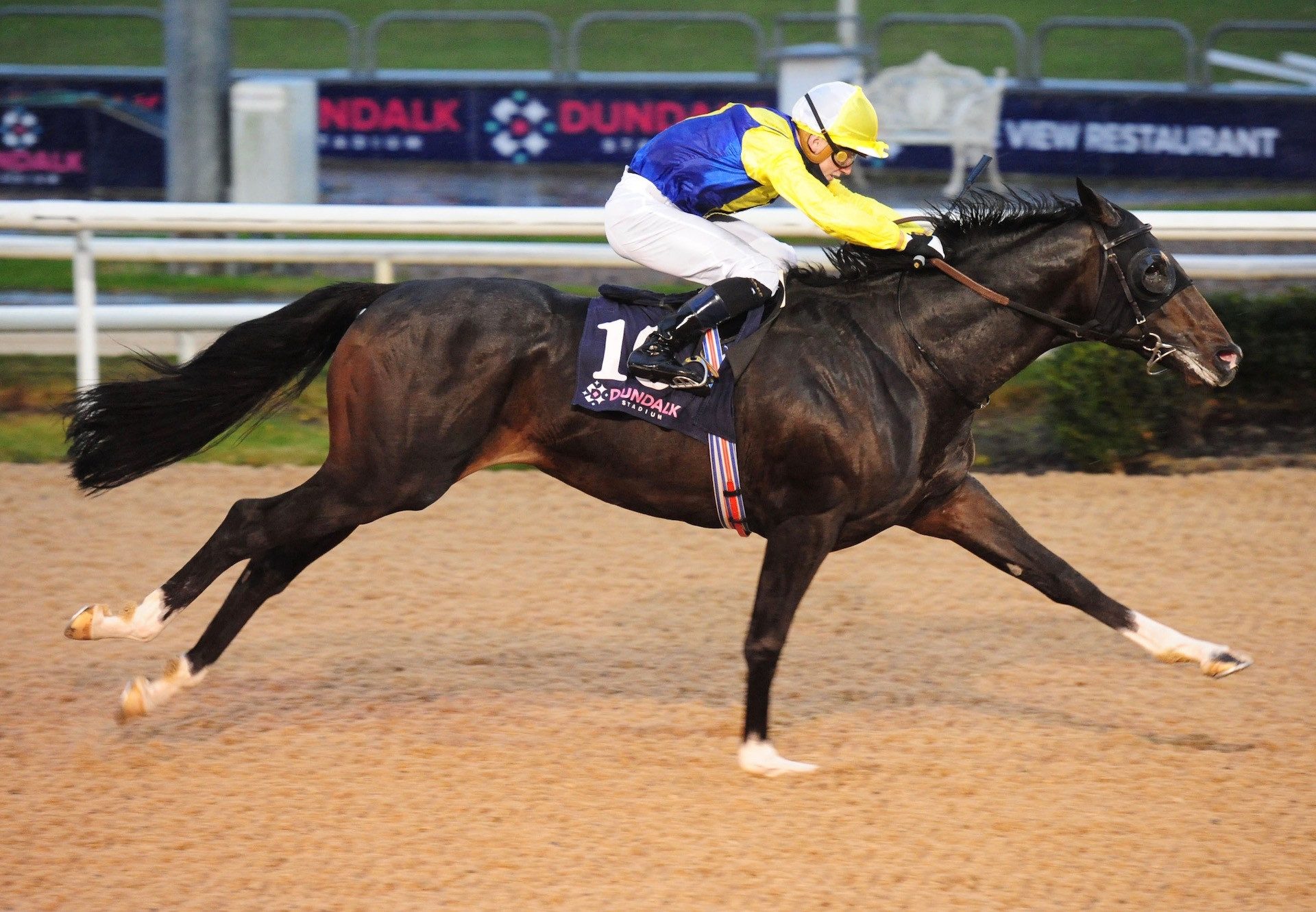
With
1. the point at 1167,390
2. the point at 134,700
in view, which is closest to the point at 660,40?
the point at 1167,390

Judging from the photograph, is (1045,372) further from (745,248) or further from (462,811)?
(462,811)

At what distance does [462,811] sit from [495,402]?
1134 mm

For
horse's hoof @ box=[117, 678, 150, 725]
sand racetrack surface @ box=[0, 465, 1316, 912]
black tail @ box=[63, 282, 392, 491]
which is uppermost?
black tail @ box=[63, 282, 392, 491]

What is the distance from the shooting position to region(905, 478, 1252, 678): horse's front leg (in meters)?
4.20

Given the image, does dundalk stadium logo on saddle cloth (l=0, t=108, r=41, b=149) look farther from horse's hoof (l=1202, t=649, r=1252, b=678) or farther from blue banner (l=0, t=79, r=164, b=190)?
horse's hoof (l=1202, t=649, r=1252, b=678)

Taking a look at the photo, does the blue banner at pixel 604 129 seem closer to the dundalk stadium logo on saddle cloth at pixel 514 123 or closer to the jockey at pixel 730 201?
the dundalk stadium logo on saddle cloth at pixel 514 123

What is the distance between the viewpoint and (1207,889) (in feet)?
11.0

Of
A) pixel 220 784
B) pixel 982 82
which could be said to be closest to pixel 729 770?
pixel 220 784

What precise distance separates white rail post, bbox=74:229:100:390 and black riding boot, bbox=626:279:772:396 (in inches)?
152

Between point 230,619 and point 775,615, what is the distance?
154 centimetres

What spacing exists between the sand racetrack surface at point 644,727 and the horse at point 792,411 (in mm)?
306

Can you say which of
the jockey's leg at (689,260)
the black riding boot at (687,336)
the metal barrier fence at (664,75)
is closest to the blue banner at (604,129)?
the metal barrier fence at (664,75)

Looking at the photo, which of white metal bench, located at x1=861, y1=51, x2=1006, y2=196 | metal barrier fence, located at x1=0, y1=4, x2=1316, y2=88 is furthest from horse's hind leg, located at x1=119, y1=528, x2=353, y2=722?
metal barrier fence, located at x1=0, y1=4, x2=1316, y2=88

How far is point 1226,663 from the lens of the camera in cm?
412
